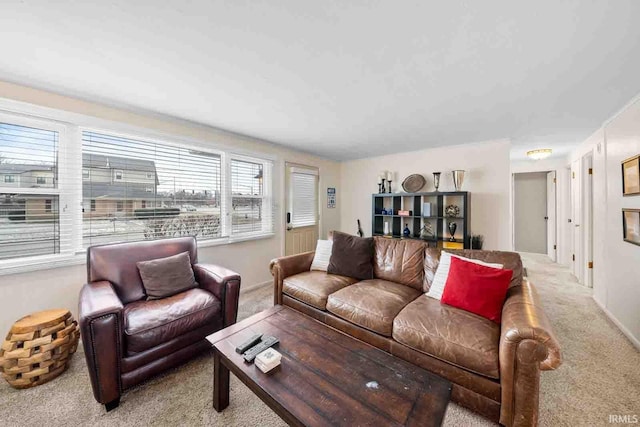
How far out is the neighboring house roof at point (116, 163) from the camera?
221 cm

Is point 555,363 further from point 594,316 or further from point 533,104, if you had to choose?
point 594,316

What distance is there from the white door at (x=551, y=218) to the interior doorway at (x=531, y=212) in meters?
0.14

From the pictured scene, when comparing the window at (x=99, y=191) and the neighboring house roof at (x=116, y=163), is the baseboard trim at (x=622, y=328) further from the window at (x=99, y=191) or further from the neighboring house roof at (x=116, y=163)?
the neighboring house roof at (x=116, y=163)

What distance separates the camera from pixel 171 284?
83.0 inches

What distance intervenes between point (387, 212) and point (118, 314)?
12.6ft

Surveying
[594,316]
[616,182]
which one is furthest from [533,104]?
[594,316]

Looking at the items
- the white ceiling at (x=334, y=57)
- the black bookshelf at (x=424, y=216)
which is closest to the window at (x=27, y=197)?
the white ceiling at (x=334, y=57)

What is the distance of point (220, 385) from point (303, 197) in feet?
10.4

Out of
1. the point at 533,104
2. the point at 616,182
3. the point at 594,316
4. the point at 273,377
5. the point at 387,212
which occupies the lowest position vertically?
the point at 594,316

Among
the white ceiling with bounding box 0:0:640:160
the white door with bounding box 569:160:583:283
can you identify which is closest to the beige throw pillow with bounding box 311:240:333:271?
the white ceiling with bounding box 0:0:640:160

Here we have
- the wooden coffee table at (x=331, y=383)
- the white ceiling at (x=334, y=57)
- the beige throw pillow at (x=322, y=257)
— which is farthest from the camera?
the beige throw pillow at (x=322, y=257)

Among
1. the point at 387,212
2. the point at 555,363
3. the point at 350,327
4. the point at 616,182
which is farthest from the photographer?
the point at 387,212

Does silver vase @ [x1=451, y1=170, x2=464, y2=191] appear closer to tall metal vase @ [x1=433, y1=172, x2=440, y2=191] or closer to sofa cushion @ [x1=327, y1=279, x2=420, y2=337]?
tall metal vase @ [x1=433, y1=172, x2=440, y2=191]

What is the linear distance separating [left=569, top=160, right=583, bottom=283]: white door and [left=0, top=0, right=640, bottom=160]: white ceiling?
1.80m
